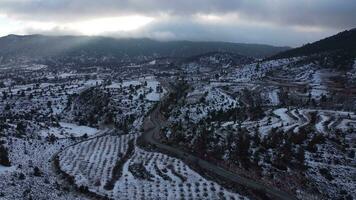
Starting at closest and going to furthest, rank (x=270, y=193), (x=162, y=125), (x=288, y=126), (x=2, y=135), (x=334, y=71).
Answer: (x=270, y=193)
(x=2, y=135)
(x=288, y=126)
(x=162, y=125)
(x=334, y=71)

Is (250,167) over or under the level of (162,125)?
over

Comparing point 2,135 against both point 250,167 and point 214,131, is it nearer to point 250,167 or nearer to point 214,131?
point 214,131

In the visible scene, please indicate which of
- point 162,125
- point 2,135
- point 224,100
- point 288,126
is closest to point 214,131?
point 288,126

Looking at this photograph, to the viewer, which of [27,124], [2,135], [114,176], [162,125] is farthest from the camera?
[162,125]

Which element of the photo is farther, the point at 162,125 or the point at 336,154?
the point at 162,125

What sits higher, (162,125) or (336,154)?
(336,154)

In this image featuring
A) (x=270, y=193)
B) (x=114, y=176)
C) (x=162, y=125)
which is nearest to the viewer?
(x=270, y=193)

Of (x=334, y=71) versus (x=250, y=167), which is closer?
(x=250, y=167)

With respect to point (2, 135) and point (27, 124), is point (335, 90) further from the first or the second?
point (2, 135)

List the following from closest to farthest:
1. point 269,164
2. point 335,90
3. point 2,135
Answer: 1. point 269,164
2. point 2,135
3. point 335,90

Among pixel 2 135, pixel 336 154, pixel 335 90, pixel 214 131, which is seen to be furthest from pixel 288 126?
pixel 335 90
